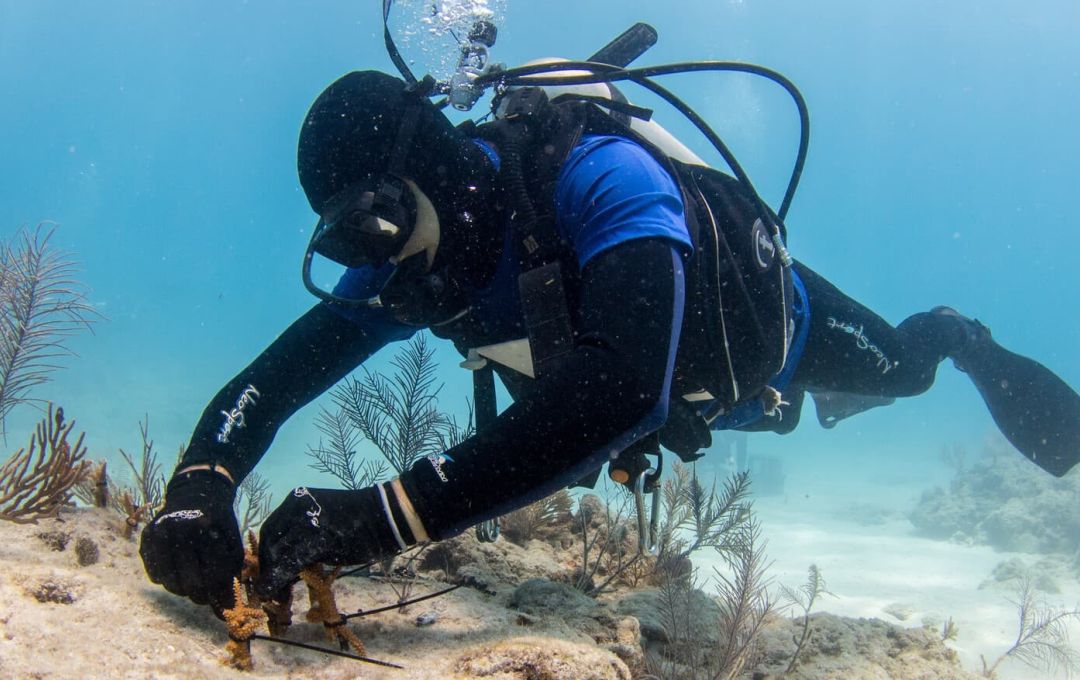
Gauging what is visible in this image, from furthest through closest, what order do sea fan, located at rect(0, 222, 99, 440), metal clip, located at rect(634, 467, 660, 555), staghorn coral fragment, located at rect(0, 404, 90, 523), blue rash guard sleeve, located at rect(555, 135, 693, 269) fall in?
sea fan, located at rect(0, 222, 99, 440)
metal clip, located at rect(634, 467, 660, 555)
staghorn coral fragment, located at rect(0, 404, 90, 523)
blue rash guard sleeve, located at rect(555, 135, 693, 269)

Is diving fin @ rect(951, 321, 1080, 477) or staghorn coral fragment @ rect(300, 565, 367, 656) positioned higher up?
diving fin @ rect(951, 321, 1080, 477)

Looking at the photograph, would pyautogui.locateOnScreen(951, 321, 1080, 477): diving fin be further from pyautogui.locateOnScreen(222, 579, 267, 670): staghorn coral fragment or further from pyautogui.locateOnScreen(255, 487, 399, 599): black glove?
pyautogui.locateOnScreen(222, 579, 267, 670): staghorn coral fragment

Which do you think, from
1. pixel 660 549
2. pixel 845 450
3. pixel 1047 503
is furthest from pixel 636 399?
pixel 845 450

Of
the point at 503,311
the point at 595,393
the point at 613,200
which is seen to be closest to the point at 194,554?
the point at 595,393

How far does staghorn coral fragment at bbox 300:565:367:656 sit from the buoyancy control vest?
3.28 feet

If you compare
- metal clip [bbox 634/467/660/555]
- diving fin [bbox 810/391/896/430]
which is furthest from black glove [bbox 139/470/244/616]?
diving fin [bbox 810/391/896/430]

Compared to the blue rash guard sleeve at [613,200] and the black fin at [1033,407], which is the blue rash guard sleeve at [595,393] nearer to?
the blue rash guard sleeve at [613,200]

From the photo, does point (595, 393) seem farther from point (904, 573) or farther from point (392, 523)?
point (904, 573)

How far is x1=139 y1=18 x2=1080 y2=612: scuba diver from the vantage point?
175cm

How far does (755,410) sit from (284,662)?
9.65ft

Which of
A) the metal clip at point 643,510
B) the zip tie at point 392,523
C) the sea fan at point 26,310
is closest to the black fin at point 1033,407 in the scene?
the metal clip at point 643,510

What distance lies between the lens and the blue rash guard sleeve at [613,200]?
2.08 meters

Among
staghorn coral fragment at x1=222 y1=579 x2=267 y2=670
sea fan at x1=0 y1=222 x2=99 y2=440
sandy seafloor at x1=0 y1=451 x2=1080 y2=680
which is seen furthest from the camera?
sea fan at x1=0 y1=222 x2=99 y2=440

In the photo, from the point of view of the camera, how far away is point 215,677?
1.50m
